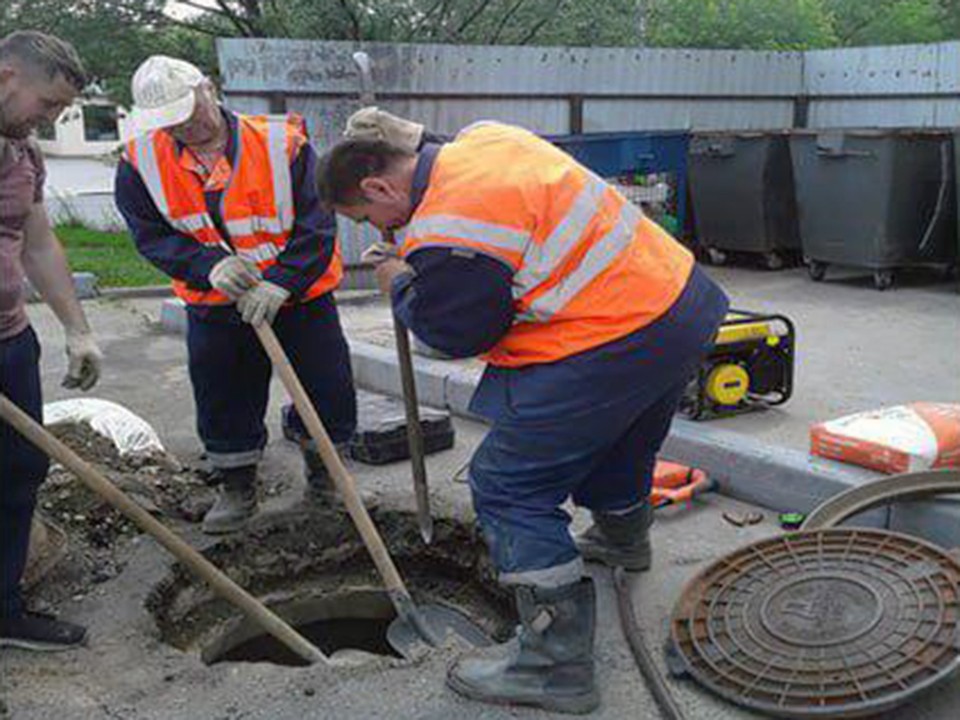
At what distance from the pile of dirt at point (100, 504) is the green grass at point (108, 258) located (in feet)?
13.4

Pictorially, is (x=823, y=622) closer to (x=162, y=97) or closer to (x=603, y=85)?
(x=162, y=97)

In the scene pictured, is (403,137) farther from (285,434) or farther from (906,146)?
(906,146)

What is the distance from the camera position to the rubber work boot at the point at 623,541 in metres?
3.50

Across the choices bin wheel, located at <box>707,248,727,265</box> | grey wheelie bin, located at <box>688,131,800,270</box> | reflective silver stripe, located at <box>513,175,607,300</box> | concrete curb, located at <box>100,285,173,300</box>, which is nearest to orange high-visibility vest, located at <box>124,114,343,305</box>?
reflective silver stripe, located at <box>513,175,607,300</box>

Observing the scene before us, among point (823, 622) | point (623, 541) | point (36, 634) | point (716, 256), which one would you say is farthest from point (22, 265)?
point (716, 256)

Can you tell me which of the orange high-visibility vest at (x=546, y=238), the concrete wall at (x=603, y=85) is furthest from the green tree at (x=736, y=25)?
the orange high-visibility vest at (x=546, y=238)

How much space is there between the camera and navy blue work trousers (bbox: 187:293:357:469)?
4000 mm

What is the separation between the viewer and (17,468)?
3.13 metres

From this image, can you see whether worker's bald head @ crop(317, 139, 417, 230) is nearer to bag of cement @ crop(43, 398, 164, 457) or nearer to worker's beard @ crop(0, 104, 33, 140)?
worker's beard @ crop(0, 104, 33, 140)

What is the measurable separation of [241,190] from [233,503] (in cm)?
129

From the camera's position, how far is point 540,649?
9.47 ft

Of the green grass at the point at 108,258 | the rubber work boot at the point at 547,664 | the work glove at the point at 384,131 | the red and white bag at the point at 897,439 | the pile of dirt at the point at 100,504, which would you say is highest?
the work glove at the point at 384,131

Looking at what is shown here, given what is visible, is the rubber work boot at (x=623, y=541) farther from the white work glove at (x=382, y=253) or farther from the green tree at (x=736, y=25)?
the green tree at (x=736, y=25)

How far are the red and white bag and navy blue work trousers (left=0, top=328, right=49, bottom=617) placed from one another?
290cm
